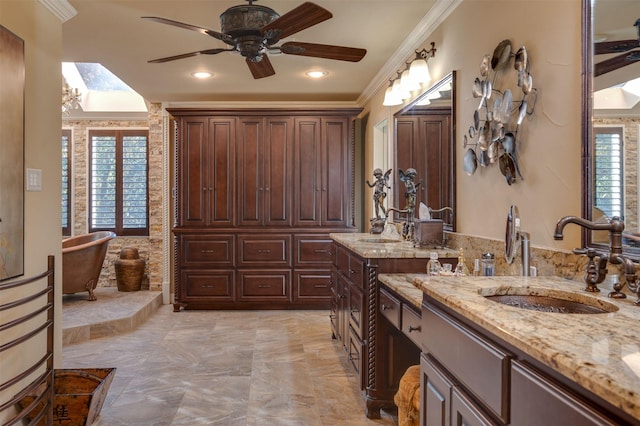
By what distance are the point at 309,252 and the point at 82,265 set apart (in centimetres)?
251

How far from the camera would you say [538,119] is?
1.83 m

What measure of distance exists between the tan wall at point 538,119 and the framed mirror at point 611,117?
0.06 m

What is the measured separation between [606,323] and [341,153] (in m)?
4.32

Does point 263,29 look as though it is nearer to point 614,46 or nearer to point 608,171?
point 614,46

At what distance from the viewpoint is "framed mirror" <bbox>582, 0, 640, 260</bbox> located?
135cm

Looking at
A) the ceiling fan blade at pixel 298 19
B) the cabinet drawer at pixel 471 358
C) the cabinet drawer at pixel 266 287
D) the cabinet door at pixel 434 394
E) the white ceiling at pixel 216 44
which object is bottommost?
A: the cabinet drawer at pixel 266 287

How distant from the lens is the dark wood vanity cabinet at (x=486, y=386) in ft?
2.54

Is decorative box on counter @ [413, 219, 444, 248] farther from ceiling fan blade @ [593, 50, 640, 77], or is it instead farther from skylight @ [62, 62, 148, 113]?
skylight @ [62, 62, 148, 113]

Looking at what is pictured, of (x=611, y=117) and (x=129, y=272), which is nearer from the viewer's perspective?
(x=611, y=117)

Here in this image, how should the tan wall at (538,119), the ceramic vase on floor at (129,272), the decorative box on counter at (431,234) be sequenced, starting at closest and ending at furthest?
the tan wall at (538,119), the decorative box on counter at (431,234), the ceramic vase on floor at (129,272)

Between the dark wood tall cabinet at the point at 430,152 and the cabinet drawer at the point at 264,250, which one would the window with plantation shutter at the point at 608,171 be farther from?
the cabinet drawer at the point at 264,250

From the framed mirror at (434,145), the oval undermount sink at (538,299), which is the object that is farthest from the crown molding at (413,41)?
the oval undermount sink at (538,299)

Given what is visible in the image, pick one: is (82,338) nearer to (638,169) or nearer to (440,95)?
(440,95)

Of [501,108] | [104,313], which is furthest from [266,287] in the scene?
[501,108]
